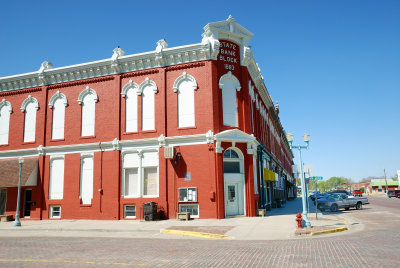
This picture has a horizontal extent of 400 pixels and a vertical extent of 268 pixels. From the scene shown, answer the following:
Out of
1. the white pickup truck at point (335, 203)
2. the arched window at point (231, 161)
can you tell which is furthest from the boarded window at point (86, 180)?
the white pickup truck at point (335, 203)

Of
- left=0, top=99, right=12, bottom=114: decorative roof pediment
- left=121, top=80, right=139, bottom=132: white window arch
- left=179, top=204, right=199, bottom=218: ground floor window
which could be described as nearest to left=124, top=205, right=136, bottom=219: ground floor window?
left=179, top=204, right=199, bottom=218: ground floor window

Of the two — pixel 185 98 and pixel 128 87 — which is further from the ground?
pixel 128 87

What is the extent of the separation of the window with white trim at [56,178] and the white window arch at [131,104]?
612cm

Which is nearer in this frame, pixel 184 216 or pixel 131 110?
pixel 184 216

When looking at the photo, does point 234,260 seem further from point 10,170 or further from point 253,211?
point 10,170

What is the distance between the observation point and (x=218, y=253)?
9.66 m

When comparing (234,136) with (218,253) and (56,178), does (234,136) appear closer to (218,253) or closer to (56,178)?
(218,253)

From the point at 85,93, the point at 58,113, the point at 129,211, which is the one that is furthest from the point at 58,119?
the point at 129,211

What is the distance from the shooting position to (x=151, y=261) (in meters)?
8.58

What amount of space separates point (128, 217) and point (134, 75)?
1021 centimetres

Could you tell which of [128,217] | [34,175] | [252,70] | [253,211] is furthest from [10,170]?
[252,70]

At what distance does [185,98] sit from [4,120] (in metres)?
16.6

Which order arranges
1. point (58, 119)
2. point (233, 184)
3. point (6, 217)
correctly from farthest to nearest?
point (58, 119), point (6, 217), point (233, 184)

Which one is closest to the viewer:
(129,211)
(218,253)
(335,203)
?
(218,253)
